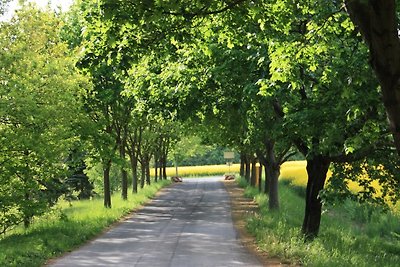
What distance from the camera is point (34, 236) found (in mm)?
14961

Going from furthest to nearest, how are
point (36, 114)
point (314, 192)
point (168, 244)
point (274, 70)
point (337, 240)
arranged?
point (168, 244)
point (314, 192)
point (36, 114)
point (337, 240)
point (274, 70)

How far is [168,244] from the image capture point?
1512cm

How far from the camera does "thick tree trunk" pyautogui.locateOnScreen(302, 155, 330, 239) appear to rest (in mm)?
Result: 14391

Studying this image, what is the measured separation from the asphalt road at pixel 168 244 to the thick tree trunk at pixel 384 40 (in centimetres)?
797

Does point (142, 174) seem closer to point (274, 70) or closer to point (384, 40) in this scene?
point (274, 70)

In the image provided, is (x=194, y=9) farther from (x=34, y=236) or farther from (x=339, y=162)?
(x=34, y=236)

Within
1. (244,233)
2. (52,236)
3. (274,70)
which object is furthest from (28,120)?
(274,70)

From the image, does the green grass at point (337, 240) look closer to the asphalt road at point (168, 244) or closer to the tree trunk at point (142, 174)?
the asphalt road at point (168, 244)

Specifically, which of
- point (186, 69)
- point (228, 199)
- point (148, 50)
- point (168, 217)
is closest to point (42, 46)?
point (186, 69)

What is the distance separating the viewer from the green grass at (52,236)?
12.1 metres

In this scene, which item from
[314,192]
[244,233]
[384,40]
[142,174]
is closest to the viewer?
[384,40]

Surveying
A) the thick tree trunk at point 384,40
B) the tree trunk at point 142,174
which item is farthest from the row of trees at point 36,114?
the tree trunk at point 142,174

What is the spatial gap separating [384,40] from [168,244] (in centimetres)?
1165

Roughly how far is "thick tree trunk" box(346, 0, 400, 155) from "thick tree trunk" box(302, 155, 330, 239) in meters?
9.74
